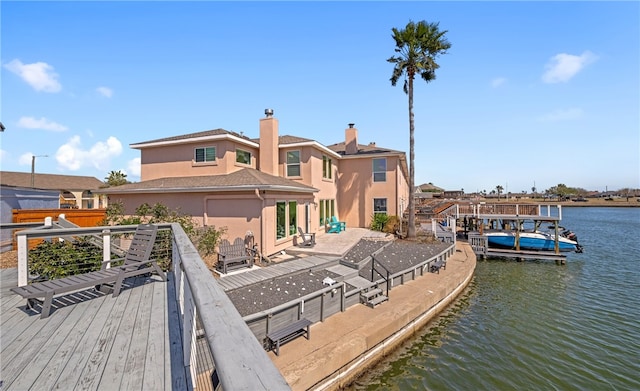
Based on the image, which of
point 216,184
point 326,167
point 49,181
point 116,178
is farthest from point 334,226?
point 49,181

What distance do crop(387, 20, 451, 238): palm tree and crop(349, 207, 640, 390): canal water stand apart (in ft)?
23.1

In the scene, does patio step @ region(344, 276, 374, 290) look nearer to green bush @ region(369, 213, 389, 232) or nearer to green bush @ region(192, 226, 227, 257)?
green bush @ region(192, 226, 227, 257)

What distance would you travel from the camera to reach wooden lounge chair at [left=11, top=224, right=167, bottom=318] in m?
4.02

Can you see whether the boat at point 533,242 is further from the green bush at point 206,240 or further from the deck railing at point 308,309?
the green bush at point 206,240

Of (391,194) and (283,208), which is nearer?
(283,208)

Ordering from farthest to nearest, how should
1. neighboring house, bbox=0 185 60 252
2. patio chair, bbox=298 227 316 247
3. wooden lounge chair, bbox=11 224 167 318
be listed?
patio chair, bbox=298 227 316 247
neighboring house, bbox=0 185 60 252
wooden lounge chair, bbox=11 224 167 318

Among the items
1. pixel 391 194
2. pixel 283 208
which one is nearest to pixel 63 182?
pixel 283 208

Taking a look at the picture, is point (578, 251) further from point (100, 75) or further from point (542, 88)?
point (100, 75)

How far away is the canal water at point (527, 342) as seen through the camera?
664 centimetres

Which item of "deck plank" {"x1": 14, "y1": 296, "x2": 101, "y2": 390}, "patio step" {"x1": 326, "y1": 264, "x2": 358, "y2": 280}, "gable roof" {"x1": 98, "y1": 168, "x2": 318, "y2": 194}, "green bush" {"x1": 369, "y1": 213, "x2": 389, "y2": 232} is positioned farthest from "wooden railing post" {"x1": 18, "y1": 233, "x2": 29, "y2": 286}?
"green bush" {"x1": 369, "y1": 213, "x2": 389, "y2": 232}

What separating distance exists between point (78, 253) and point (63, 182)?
43.5 metres

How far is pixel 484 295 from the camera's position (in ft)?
39.0

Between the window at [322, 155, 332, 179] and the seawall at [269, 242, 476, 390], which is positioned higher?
the window at [322, 155, 332, 179]

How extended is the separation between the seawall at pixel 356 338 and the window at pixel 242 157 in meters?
10.6
